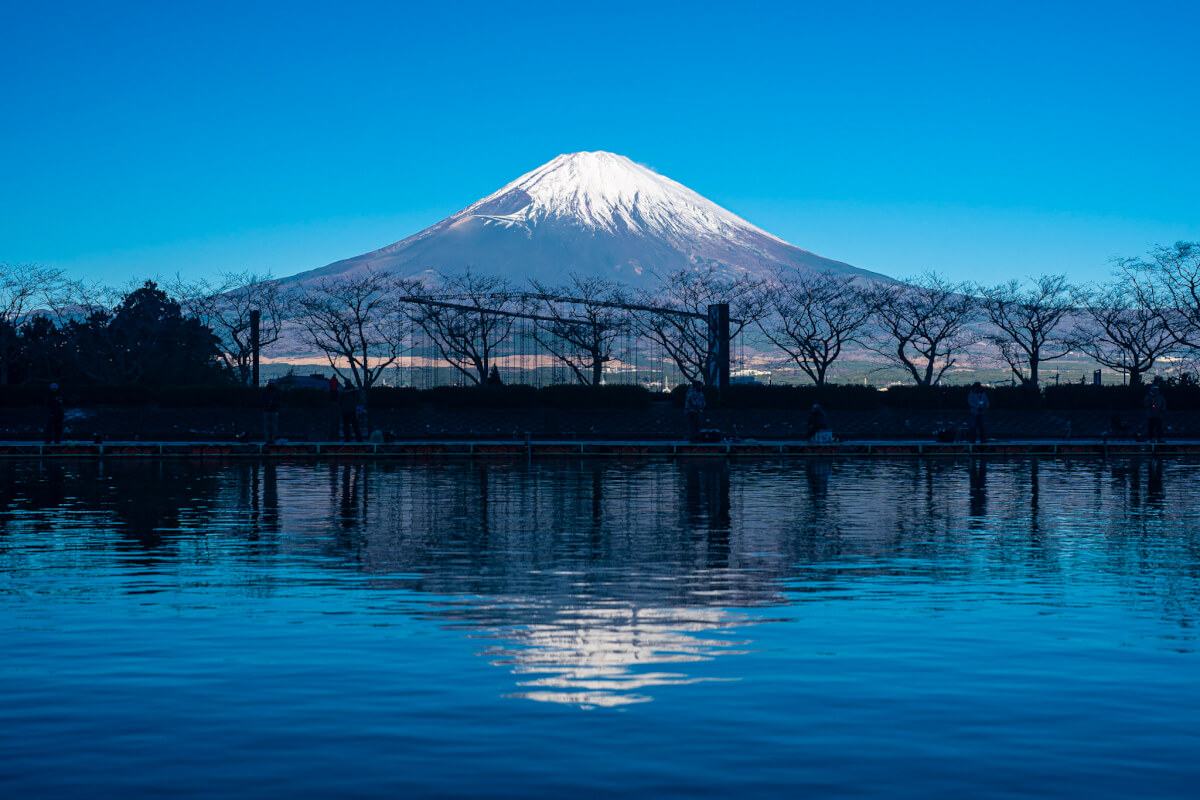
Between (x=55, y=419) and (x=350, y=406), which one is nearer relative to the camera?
(x=55, y=419)

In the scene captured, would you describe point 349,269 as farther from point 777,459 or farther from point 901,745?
point 901,745

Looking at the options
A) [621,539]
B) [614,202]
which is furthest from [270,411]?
[614,202]

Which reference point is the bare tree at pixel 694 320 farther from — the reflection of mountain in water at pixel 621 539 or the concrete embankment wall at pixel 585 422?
the reflection of mountain in water at pixel 621 539

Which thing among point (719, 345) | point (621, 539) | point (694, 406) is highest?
point (719, 345)

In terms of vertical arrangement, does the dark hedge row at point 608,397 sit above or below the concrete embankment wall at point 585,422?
above

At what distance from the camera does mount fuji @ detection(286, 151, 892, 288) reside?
498 feet

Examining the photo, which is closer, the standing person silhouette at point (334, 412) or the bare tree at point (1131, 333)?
the standing person silhouette at point (334, 412)

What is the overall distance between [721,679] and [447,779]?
6.62 ft

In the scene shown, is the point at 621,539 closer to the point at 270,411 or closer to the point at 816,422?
the point at 270,411

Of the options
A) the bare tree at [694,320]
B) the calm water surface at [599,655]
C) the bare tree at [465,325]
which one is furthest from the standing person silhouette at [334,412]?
the bare tree at [694,320]

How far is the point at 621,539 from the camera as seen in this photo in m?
12.5

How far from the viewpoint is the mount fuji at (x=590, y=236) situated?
498ft

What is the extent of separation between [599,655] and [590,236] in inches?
6241

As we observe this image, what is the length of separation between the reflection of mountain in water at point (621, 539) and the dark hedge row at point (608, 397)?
19558mm
